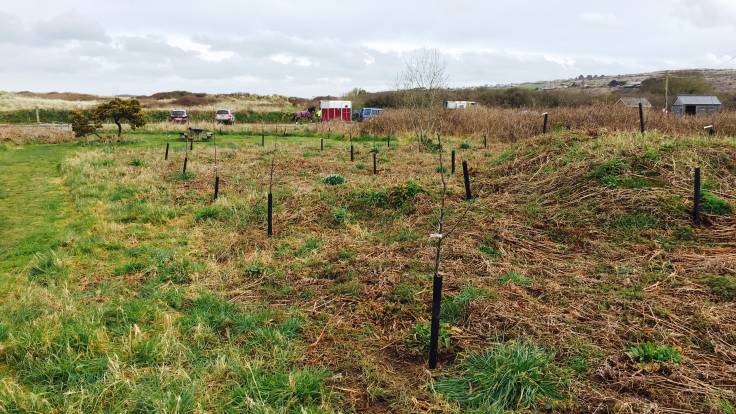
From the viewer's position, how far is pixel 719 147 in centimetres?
916

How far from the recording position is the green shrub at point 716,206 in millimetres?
7074

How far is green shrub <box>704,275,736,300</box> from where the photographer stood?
4836 mm

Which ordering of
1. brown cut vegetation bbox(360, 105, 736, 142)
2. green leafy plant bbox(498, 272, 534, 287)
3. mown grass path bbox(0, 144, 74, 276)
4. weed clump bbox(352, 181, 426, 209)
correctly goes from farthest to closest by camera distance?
brown cut vegetation bbox(360, 105, 736, 142) → weed clump bbox(352, 181, 426, 209) → mown grass path bbox(0, 144, 74, 276) → green leafy plant bbox(498, 272, 534, 287)

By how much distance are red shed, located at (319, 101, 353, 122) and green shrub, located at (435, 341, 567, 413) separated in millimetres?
41889

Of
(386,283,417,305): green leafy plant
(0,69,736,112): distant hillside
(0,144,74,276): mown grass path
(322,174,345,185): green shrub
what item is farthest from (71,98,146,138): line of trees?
(0,69,736,112): distant hillside

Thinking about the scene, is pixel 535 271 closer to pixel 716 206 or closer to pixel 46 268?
pixel 716 206

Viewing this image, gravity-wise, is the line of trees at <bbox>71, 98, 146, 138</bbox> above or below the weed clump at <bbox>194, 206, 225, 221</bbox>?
above

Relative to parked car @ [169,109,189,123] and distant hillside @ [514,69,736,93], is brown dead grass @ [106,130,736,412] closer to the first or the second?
parked car @ [169,109,189,123]

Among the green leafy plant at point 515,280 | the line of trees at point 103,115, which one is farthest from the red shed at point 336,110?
the green leafy plant at point 515,280

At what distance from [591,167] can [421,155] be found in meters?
8.70

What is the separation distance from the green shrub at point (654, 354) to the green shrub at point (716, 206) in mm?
4411

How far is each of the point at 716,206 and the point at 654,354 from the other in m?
4.69

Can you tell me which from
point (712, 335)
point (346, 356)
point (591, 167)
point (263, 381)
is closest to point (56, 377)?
point (263, 381)

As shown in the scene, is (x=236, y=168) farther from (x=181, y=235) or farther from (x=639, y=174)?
(x=639, y=174)
